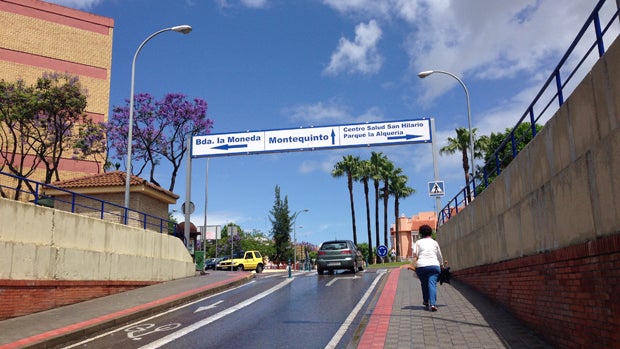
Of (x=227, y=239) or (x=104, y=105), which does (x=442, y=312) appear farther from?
(x=227, y=239)

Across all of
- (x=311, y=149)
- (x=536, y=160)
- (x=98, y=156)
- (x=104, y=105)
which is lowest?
(x=536, y=160)

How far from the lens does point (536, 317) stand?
7348 millimetres

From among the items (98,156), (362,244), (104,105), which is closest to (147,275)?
(98,156)

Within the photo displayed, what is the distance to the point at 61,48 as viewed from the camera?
4150 cm

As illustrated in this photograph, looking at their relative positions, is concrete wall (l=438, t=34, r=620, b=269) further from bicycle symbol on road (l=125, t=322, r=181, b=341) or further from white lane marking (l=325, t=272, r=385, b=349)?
bicycle symbol on road (l=125, t=322, r=181, b=341)

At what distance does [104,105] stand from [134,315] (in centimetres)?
3594

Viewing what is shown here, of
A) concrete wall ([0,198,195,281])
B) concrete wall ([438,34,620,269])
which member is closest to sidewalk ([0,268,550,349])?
concrete wall ([0,198,195,281])

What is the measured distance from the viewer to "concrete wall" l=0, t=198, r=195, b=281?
10.8m

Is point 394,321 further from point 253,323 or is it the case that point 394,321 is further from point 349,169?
point 349,169

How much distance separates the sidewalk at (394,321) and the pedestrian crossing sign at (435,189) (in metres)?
7.45

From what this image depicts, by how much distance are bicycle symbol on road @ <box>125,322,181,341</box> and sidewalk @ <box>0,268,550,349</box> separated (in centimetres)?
61

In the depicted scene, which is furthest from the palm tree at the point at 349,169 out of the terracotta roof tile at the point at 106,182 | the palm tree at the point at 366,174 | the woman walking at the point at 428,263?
the woman walking at the point at 428,263

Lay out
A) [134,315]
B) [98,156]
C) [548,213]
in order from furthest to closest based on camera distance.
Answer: [98,156], [134,315], [548,213]

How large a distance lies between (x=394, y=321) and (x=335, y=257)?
1411 centimetres
